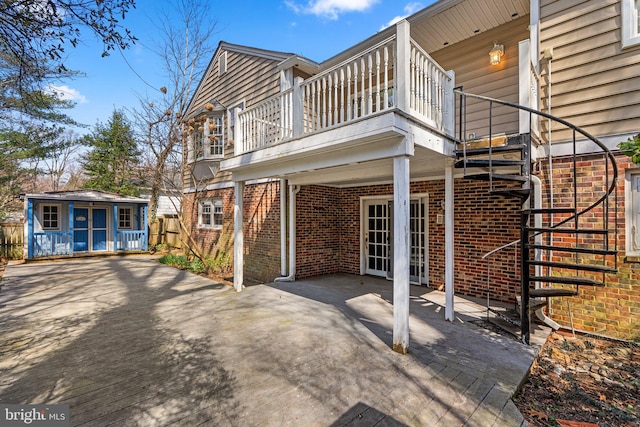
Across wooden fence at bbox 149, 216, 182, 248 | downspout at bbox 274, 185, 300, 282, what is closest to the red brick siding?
downspout at bbox 274, 185, 300, 282

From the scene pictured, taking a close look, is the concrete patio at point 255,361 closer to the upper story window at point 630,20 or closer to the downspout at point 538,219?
the downspout at point 538,219

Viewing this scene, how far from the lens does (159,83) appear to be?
10.7 m

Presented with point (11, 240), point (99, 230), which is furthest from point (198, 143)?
point (11, 240)

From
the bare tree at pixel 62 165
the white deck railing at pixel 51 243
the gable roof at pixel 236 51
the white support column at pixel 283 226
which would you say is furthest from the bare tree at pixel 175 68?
the bare tree at pixel 62 165

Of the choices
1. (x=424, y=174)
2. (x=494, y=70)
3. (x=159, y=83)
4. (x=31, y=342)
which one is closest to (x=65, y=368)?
(x=31, y=342)

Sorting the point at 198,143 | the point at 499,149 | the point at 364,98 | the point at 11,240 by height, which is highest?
the point at 198,143

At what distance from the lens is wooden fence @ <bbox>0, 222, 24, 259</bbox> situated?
34.7 feet

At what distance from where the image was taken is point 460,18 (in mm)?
5398

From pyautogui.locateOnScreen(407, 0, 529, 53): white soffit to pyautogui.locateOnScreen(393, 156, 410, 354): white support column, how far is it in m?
3.57

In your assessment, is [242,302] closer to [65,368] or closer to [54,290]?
[65,368]

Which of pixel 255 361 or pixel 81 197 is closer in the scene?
pixel 255 361

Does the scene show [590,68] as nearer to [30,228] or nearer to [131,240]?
[131,240]

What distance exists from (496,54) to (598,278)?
4080 millimetres

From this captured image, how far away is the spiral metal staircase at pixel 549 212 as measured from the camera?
3668 millimetres
